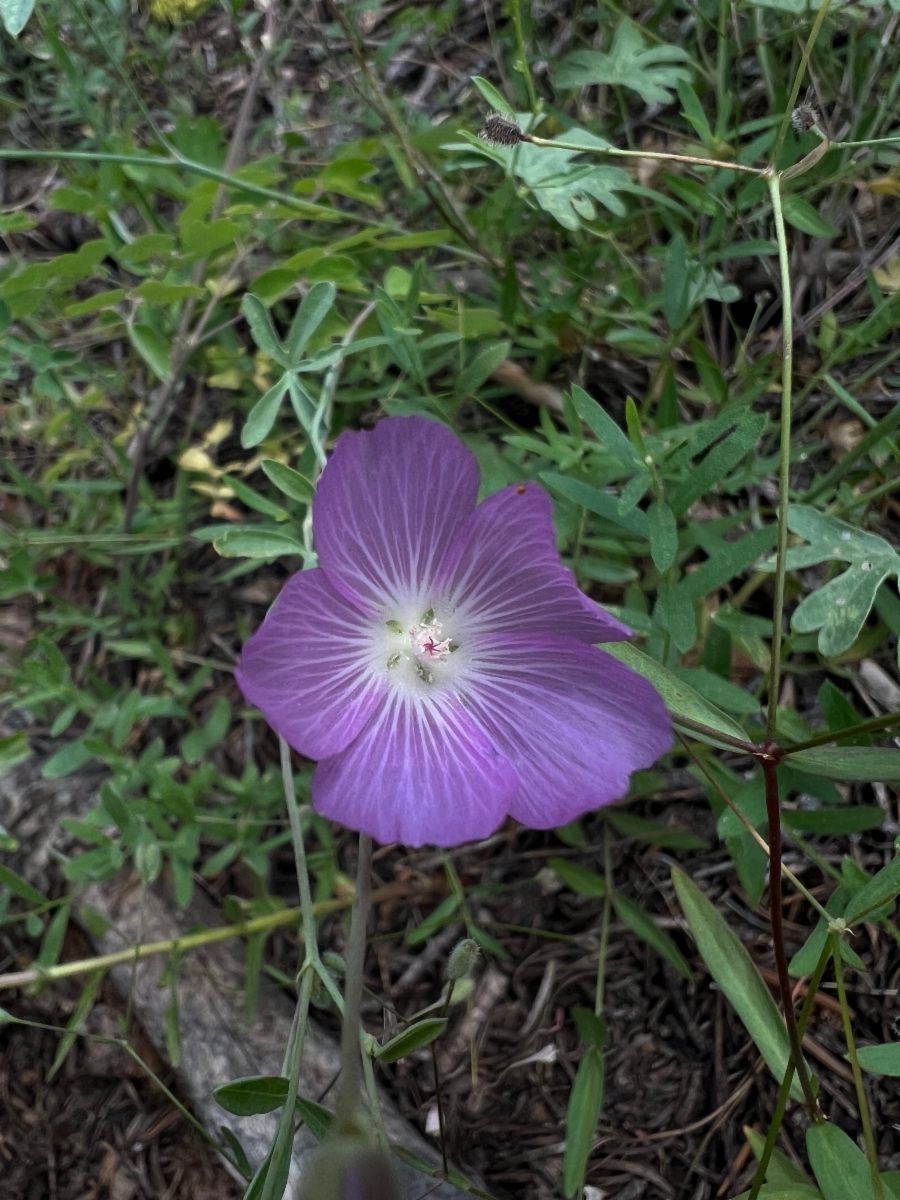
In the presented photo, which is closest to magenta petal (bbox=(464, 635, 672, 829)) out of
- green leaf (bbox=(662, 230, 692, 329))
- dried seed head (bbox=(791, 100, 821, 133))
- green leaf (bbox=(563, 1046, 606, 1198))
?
green leaf (bbox=(563, 1046, 606, 1198))

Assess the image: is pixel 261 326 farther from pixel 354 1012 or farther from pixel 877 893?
pixel 877 893

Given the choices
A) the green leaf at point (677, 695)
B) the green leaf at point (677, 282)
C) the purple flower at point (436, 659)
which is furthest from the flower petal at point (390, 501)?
the green leaf at point (677, 282)

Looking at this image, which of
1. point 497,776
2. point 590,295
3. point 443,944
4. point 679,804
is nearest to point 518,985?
point 443,944

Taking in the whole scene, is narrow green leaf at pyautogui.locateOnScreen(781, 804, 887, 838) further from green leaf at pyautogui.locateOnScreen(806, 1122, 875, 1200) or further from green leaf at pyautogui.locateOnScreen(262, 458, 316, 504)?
green leaf at pyautogui.locateOnScreen(262, 458, 316, 504)

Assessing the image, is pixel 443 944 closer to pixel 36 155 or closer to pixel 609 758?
pixel 609 758

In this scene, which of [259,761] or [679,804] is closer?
[679,804]
